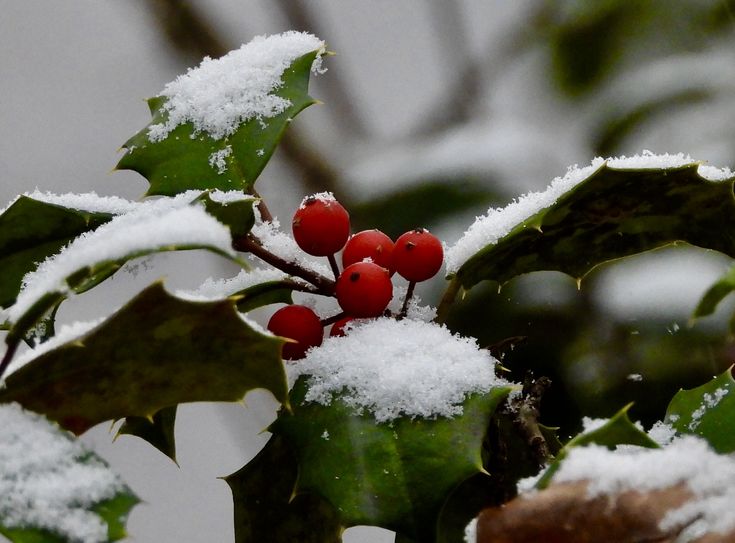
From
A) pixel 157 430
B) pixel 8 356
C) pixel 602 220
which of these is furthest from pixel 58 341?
pixel 602 220

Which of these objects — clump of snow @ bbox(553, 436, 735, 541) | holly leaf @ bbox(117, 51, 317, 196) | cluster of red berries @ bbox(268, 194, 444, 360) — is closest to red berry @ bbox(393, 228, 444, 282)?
cluster of red berries @ bbox(268, 194, 444, 360)

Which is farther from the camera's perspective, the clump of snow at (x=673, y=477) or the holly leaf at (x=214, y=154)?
the holly leaf at (x=214, y=154)

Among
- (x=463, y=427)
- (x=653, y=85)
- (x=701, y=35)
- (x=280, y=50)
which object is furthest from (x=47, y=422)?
(x=701, y=35)

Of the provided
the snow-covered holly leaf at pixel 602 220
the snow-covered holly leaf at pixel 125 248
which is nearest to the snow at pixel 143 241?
the snow-covered holly leaf at pixel 125 248

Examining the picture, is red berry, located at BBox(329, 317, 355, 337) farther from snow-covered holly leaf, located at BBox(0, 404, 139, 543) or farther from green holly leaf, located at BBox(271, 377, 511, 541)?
snow-covered holly leaf, located at BBox(0, 404, 139, 543)

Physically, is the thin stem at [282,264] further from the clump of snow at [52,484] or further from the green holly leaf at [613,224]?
the clump of snow at [52,484]

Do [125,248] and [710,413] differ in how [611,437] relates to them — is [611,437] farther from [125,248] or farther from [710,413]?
[125,248]

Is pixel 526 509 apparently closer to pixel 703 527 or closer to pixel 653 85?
pixel 703 527
